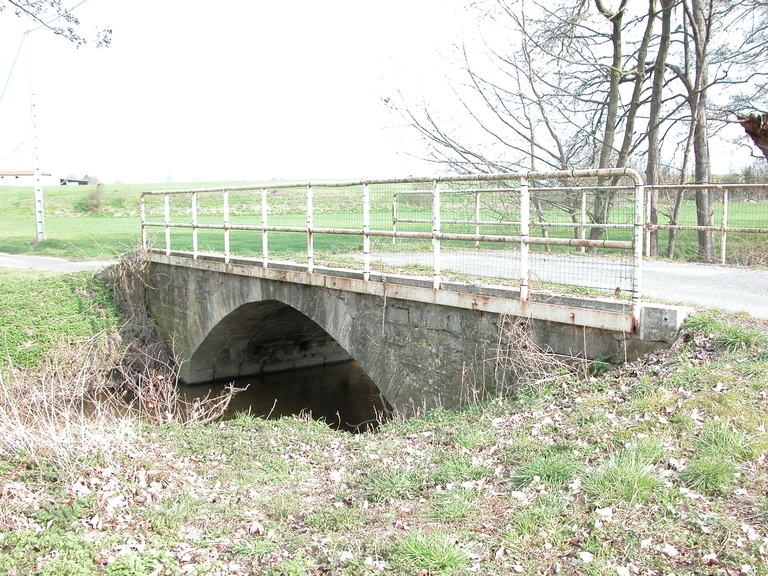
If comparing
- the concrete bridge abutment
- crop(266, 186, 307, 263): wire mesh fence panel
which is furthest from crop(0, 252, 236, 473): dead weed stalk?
crop(266, 186, 307, 263): wire mesh fence panel

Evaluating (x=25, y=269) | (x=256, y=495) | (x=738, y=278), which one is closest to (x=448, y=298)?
(x=256, y=495)

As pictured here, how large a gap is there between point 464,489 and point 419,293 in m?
3.37

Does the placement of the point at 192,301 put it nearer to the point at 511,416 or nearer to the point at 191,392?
the point at 191,392

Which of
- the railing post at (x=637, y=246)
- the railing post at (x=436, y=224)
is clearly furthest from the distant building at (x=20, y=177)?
the railing post at (x=637, y=246)

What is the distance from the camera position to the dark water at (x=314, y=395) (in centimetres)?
1271

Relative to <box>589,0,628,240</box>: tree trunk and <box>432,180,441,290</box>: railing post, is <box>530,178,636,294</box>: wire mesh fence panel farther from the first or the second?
<box>432,180,441,290</box>: railing post

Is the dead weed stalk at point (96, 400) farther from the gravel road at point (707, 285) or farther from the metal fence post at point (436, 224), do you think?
the gravel road at point (707, 285)

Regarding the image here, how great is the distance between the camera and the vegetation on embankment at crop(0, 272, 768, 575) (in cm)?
370

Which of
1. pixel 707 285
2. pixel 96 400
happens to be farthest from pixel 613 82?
pixel 96 400

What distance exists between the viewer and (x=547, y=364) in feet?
21.3

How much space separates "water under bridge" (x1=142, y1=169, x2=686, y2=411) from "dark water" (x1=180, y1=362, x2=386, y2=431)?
50 centimetres

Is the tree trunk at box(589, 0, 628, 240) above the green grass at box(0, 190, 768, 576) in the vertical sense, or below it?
above

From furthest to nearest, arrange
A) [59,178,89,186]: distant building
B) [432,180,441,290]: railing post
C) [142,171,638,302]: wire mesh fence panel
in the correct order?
[59,178,89,186]: distant building < [432,180,441,290]: railing post < [142,171,638,302]: wire mesh fence panel

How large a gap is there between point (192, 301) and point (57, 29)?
18.4 ft
